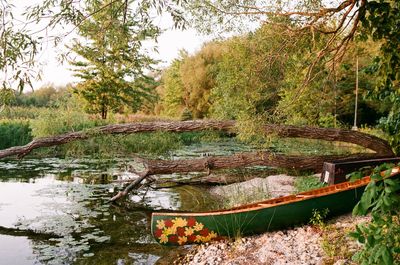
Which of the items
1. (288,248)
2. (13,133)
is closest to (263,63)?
(288,248)

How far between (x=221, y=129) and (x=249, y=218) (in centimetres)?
423

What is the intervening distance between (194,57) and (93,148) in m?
19.3

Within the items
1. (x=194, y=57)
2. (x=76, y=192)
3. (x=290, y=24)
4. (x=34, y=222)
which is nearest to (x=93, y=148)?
(x=76, y=192)

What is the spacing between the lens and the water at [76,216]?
5695 mm

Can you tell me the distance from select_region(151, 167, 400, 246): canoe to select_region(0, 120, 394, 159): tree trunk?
2646 mm

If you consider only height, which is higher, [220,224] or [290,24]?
[290,24]

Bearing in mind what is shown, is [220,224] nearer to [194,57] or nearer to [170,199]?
[170,199]

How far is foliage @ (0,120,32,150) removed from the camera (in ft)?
50.3

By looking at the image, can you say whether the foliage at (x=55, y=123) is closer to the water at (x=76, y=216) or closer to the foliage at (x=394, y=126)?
the water at (x=76, y=216)

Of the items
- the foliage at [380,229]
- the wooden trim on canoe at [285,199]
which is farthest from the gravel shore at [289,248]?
the foliage at [380,229]

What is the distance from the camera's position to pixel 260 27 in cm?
766

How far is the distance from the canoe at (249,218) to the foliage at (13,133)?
11696mm

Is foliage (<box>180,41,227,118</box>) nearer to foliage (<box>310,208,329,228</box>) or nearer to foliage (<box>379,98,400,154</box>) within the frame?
foliage (<box>310,208,329,228</box>)

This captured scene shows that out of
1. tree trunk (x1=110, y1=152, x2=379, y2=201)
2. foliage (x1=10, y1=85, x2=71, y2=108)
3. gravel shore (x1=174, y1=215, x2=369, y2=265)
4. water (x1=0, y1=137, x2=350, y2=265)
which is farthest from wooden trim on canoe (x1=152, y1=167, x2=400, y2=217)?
foliage (x1=10, y1=85, x2=71, y2=108)
